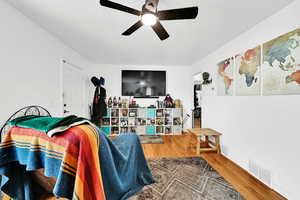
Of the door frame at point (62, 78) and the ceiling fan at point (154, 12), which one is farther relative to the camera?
Result: the door frame at point (62, 78)

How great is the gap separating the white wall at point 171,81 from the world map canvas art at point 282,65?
248 cm

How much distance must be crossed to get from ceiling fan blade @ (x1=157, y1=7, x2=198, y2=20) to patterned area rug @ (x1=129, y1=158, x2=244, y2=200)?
2.01m

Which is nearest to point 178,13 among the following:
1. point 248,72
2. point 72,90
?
point 248,72

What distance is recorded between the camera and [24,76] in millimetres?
1666

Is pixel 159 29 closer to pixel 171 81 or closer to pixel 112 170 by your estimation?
pixel 112 170

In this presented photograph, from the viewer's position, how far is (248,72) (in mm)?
1938

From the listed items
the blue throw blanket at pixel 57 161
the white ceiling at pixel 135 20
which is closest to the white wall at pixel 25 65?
the white ceiling at pixel 135 20

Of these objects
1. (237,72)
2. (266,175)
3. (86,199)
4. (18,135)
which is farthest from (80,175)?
(237,72)

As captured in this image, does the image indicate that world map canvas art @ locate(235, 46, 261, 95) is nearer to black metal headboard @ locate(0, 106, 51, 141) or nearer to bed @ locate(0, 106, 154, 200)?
bed @ locate(0, 106, 154, 200)

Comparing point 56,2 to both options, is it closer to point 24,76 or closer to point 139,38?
point 24,76

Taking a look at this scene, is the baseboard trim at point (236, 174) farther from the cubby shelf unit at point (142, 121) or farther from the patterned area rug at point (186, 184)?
the cubby shelf unit at point (142, 121)

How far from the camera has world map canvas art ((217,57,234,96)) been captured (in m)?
2.28

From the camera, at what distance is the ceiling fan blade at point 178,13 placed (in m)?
1.18

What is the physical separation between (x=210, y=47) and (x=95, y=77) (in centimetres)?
314
